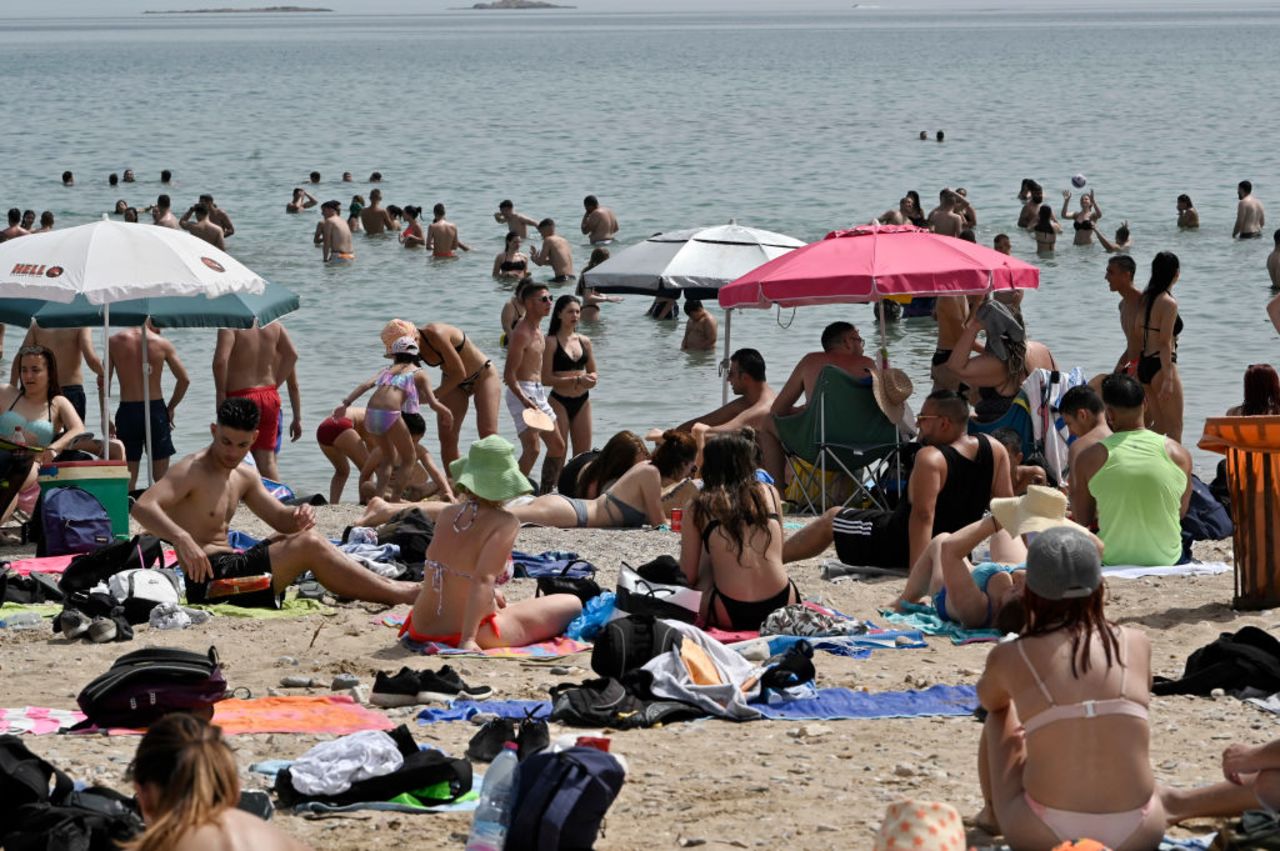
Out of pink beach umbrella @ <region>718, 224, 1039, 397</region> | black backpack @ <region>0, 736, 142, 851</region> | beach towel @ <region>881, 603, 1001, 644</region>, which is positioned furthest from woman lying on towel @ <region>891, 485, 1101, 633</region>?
black backpack @ <region>0, 736, 142, 851</region>

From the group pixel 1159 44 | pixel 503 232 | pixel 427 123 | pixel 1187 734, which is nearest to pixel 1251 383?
pixel 1187 734

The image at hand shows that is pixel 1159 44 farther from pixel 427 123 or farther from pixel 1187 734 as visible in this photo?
pixel 1187 734

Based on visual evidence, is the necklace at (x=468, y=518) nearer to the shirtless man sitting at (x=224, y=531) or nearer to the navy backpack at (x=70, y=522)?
the shirtless man sitting at (x=224, y=531)

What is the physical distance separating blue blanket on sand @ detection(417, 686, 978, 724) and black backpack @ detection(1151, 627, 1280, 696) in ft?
2.23

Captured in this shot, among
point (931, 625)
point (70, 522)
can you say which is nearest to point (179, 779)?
point (931, 625)

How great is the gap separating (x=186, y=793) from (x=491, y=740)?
1.96 m

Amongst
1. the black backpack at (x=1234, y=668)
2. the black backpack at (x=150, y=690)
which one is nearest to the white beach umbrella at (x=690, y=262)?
the black backpack at (x=1234, y=668)

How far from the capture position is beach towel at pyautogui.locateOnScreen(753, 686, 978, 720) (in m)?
5.91

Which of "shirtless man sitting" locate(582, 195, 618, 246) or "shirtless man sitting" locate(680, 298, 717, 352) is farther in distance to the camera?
"shirtless man sitting" locate(582, 195, 618, 246)

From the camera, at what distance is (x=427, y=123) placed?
56.7 metres

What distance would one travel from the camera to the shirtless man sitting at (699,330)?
1712 cm

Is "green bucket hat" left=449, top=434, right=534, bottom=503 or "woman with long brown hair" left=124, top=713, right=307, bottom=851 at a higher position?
"woman with long brown hair" left=124, top=713, right=307, bottom=851

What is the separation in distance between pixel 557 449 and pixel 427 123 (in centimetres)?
4635

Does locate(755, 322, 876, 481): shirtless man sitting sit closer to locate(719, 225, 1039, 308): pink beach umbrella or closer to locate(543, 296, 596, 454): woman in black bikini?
locate(719, 225, 1039, 308): pink beach umbrella
